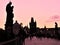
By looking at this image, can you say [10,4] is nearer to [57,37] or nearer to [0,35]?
[0,35]

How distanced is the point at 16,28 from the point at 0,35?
13.3ft

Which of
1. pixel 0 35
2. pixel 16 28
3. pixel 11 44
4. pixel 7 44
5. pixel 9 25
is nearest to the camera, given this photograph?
pixel 7 44

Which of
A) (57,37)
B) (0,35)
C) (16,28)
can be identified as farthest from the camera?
(57,37)

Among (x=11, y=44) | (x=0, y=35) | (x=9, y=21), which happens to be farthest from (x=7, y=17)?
(x=11, y=44)

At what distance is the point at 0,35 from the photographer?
39.6 meters

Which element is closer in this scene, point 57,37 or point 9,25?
point 9,25

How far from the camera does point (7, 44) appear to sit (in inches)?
1153

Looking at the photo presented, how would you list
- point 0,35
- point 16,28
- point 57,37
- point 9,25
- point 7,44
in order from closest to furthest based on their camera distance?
point 7,44 → point 16,28 → point 0,35 → point 9,25 → point 57,37

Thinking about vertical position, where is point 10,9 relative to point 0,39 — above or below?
above

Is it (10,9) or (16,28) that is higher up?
(10,9)

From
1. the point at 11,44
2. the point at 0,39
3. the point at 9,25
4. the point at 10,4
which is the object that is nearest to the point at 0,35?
the point at 0,39

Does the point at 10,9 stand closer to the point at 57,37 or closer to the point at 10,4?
the point at 10,4

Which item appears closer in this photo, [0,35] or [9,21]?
[0,35]

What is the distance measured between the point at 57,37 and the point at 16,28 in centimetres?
12693
